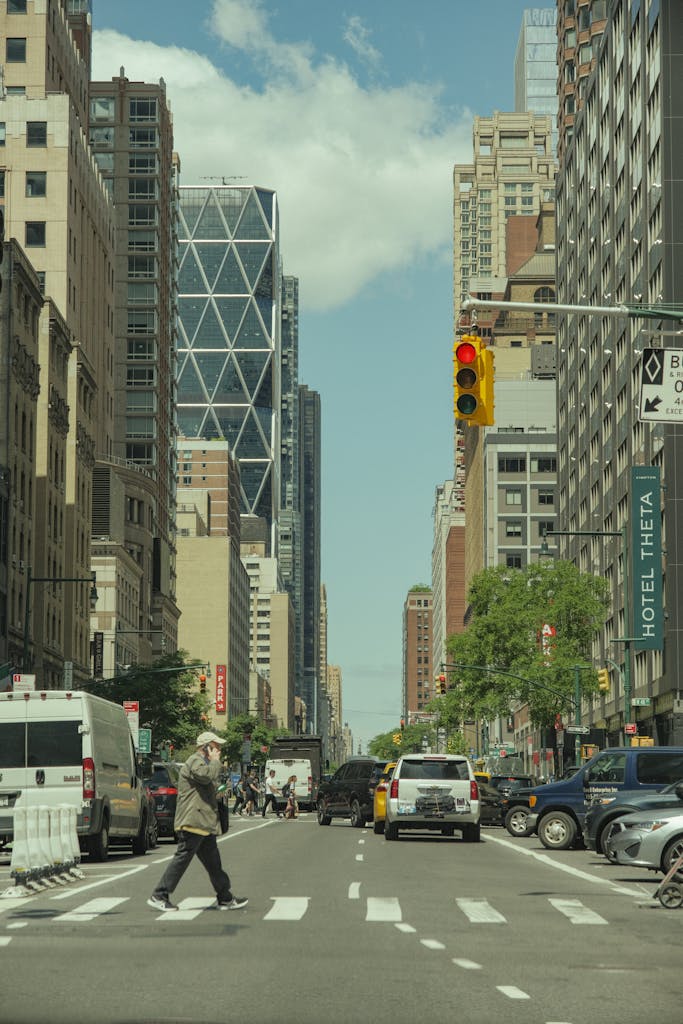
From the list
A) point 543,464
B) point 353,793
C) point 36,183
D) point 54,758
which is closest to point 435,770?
point 54,758

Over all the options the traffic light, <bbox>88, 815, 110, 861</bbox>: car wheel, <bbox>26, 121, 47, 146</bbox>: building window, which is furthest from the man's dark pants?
<bbox>26, 121, 47, 146</bbox>: building window

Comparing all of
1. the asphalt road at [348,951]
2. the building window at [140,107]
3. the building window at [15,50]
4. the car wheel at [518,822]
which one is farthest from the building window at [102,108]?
the asphalt road at [348,951]

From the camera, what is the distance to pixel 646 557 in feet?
228

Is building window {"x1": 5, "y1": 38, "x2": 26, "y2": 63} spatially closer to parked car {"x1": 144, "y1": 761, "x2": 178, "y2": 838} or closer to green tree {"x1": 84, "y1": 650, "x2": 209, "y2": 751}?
green tree {"x1": 84, "y1": 650, "x2": 209, "y2": 751}

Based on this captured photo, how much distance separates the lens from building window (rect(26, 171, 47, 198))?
4011 inches

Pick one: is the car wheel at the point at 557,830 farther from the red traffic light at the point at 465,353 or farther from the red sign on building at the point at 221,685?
the red sign on building at the point at 221,685

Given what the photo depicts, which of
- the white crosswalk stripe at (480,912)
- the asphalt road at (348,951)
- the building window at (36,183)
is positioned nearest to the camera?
the asphalt road at (348,951)

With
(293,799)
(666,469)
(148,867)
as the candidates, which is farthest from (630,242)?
(148,867)

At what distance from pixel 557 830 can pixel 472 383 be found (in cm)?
1576

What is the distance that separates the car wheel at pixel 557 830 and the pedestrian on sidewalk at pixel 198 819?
1650 cm

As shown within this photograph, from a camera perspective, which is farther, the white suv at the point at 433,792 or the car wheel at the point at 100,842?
the white suv at the point at 433,792

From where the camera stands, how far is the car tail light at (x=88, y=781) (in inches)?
1054

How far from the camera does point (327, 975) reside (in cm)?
1184

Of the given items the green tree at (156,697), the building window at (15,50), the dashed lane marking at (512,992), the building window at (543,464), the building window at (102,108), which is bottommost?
the dashed lane marking at (512,992)
